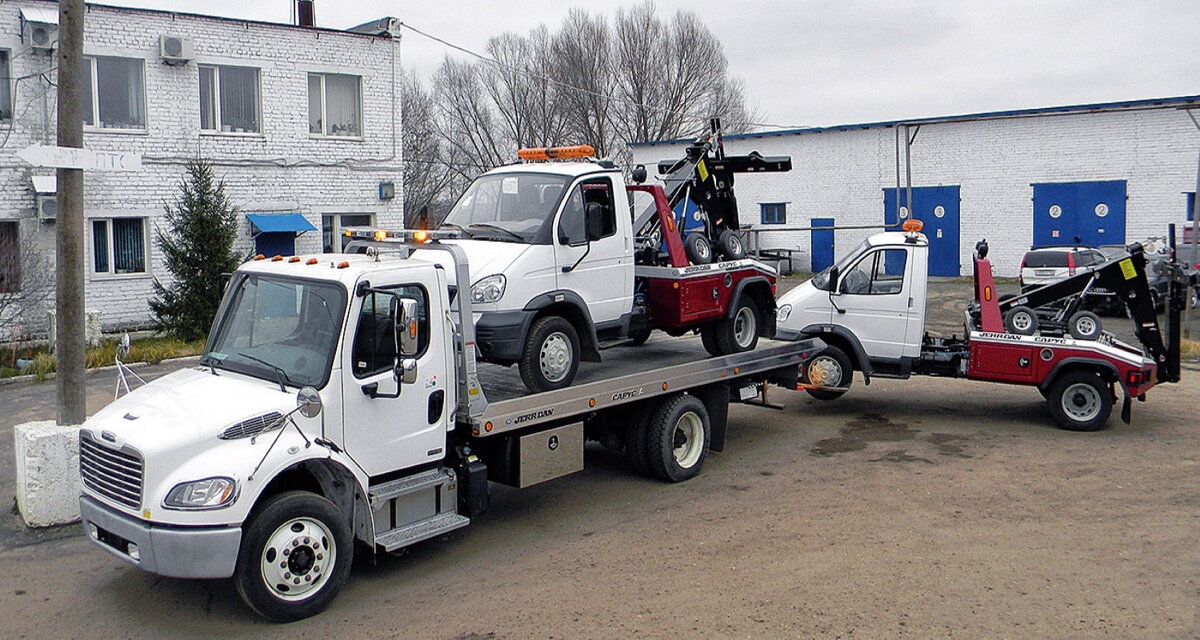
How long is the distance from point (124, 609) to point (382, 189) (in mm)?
15873

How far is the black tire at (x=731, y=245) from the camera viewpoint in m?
11.5

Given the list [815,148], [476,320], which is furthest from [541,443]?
[815,148]

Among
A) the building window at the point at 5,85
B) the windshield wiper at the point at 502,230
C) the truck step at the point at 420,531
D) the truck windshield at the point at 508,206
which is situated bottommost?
the truck step at the point at 420,531

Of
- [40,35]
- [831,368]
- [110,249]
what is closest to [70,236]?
[831,368]

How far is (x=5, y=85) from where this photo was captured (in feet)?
58.7

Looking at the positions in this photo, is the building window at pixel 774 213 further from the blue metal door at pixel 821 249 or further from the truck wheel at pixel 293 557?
the truck wheel at pixel 293 557

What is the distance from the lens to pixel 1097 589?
7258 millimetres

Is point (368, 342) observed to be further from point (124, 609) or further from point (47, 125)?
point (47, 125)

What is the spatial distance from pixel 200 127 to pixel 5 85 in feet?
10.8

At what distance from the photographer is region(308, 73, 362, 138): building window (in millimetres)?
21312

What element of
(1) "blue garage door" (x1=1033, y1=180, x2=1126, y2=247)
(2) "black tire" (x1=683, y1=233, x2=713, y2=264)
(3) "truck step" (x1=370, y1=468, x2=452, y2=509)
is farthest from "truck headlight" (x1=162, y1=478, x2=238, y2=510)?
(1) "blue garage door" (x1=1033, y1=180, x2=1126, y2=247)

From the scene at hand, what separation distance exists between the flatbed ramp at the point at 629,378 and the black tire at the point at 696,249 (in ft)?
3.46

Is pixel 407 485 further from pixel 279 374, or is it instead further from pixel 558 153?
pixel 558 153

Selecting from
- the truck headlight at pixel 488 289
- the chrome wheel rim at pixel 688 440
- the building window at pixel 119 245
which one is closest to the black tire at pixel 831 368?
the chrome wheel rim at pixel 688 440
